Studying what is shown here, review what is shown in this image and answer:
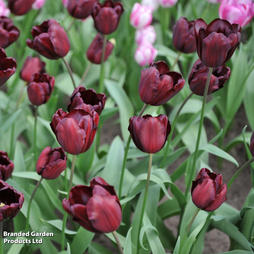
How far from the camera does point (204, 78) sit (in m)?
0.91

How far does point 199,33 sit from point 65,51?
35 cm

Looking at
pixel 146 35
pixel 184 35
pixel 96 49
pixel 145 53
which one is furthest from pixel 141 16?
pixel 184 35

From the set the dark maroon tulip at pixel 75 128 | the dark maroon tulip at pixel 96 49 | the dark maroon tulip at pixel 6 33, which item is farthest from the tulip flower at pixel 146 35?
the dark maroon tulip at pixel 75 128

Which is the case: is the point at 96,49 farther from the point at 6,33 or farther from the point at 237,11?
the point at 237,11

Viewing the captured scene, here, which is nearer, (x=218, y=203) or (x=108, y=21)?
(x=218, y=203)

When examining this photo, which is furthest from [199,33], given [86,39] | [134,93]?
[86,39]

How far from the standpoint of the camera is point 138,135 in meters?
0.77

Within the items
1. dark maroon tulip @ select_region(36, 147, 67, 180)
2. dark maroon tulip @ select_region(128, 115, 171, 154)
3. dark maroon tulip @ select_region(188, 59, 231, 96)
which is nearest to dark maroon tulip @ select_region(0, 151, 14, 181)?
dark maroon tulip @ select_region(36, 147, 67, 180)

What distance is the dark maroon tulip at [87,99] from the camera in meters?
0.80

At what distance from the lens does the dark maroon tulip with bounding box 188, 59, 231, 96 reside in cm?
91

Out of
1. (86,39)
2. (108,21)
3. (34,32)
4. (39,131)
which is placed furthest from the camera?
(86,39)

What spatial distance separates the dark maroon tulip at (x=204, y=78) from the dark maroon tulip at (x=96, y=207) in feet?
1.29

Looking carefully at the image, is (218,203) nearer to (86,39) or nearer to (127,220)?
(127,220)

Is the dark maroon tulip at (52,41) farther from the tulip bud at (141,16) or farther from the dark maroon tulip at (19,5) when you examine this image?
the tulip bud at (141,16)
